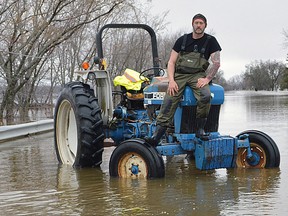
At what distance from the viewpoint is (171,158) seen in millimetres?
8562

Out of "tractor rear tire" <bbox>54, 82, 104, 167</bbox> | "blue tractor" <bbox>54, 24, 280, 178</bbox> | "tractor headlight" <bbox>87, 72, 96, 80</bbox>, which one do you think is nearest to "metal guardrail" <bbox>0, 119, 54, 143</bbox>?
"tractor rear tire" <bbox>54, 82, 104, 167</bbox>

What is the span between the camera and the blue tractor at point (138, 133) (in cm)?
632

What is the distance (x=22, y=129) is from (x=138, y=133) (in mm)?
6038

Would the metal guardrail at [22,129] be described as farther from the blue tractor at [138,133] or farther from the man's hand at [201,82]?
the man's hand at [201,82]

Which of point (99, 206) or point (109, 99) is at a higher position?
point (109, 99)

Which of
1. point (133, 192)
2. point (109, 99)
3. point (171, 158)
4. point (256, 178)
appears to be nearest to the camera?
point (133, 192)

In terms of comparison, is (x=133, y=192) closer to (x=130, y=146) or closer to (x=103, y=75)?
(x=130, y=146)

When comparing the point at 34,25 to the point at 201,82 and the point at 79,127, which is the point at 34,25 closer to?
the point at 79,127

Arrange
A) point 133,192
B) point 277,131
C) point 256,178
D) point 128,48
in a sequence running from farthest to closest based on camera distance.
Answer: point 128,48
point 277,131
point 256,178
point 133,192

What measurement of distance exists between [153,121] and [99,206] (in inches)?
96.0

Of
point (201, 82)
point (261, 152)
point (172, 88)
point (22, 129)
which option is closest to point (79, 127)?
point (172, 88)

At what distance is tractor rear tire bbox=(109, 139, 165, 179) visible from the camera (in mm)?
6203

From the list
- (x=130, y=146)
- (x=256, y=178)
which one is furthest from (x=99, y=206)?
(x=256, y=178)

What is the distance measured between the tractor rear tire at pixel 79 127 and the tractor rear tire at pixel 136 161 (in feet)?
2.69
